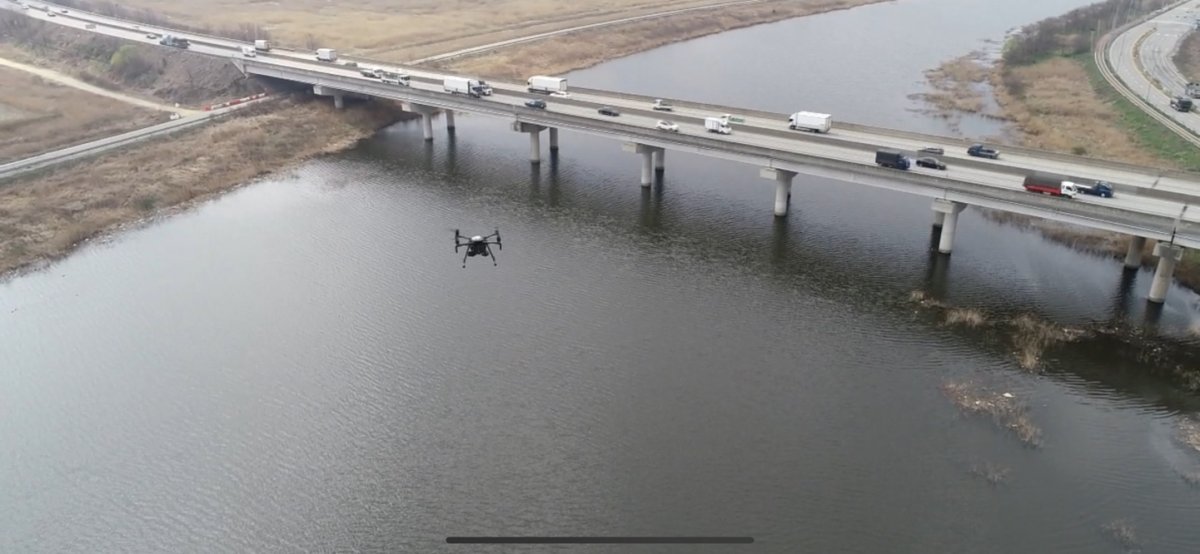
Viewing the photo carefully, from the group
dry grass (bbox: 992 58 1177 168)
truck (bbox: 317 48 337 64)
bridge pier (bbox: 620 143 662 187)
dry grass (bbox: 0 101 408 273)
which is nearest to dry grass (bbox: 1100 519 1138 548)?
bridge pier (bbox: 620 143 662 187)

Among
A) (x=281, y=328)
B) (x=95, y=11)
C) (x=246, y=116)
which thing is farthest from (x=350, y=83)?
(x=95, y=11)

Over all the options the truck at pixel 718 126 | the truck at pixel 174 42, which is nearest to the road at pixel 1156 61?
the truck at pixel 718 126

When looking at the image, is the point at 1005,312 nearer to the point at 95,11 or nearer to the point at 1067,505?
the point at 1067,505

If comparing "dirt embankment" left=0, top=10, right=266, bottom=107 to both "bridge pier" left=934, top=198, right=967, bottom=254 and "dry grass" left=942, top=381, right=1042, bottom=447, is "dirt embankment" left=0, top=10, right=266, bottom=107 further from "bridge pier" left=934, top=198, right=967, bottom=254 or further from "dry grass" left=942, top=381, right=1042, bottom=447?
"dry grass" left=942, top=381, right=1042, bottom=447

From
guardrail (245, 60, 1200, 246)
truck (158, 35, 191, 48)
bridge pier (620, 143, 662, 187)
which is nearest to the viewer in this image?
guardrail (245, 60, 1200, 246)

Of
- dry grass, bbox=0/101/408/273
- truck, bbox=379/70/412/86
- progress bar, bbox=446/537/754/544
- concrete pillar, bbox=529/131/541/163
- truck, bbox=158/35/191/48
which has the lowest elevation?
progress bar, bbox=446/537/754/544

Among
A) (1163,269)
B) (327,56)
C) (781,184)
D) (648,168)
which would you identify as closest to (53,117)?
(327,56)
